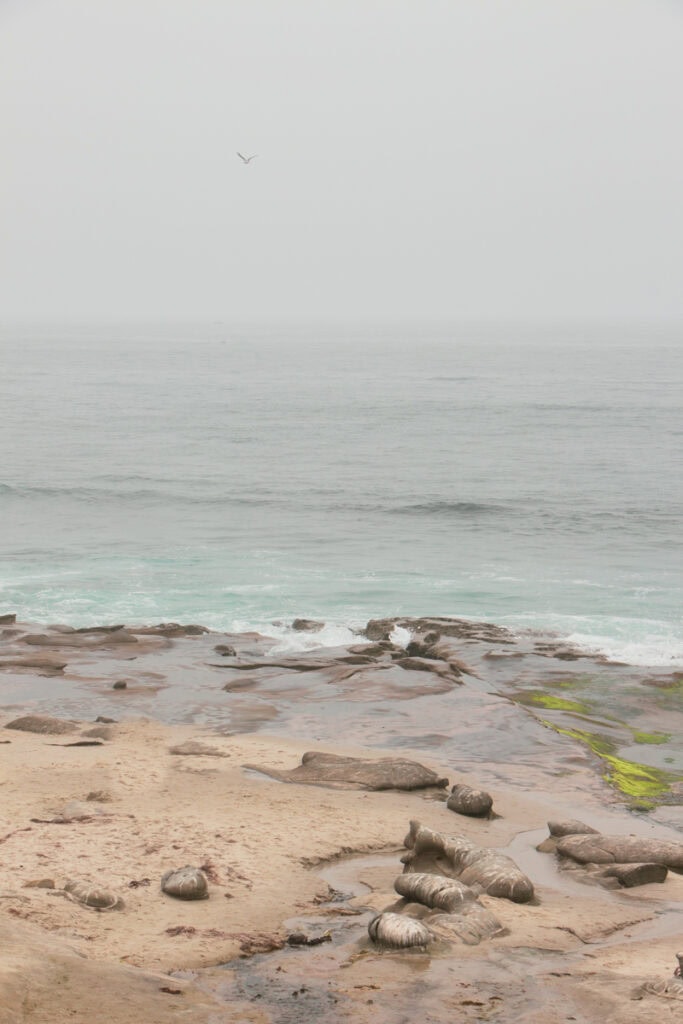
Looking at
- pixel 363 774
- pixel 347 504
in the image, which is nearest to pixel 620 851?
pixel 363 774

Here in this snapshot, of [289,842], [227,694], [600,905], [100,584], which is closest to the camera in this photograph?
[600,905]

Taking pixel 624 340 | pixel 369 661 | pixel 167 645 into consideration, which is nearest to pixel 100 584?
pixel 167 645

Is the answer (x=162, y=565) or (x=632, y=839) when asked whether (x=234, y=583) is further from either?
(x=632, y=839)

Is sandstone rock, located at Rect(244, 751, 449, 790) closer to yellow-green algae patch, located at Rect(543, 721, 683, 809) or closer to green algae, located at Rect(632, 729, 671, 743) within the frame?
yellow-green algae patch, located at Rect(543, 721, 683, 809)

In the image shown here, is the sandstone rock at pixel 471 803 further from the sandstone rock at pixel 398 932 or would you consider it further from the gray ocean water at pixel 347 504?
the gray ocean water at pixel 347 504

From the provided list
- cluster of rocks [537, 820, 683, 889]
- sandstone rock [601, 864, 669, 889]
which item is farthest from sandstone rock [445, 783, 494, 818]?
sandstone rock [601, 864, 669, 889]

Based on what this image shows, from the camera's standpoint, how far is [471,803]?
17.1 m

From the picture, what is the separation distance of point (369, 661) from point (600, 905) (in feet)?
45.4

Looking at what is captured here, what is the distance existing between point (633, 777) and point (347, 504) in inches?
1244

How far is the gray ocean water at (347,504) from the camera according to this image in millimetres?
35344

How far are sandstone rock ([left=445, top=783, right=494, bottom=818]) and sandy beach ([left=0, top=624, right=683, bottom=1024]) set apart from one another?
0.81 ft

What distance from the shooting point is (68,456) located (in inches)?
2500

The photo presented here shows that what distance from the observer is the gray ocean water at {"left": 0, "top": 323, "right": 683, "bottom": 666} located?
35344mm

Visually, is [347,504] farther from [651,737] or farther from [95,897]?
[95,897]
